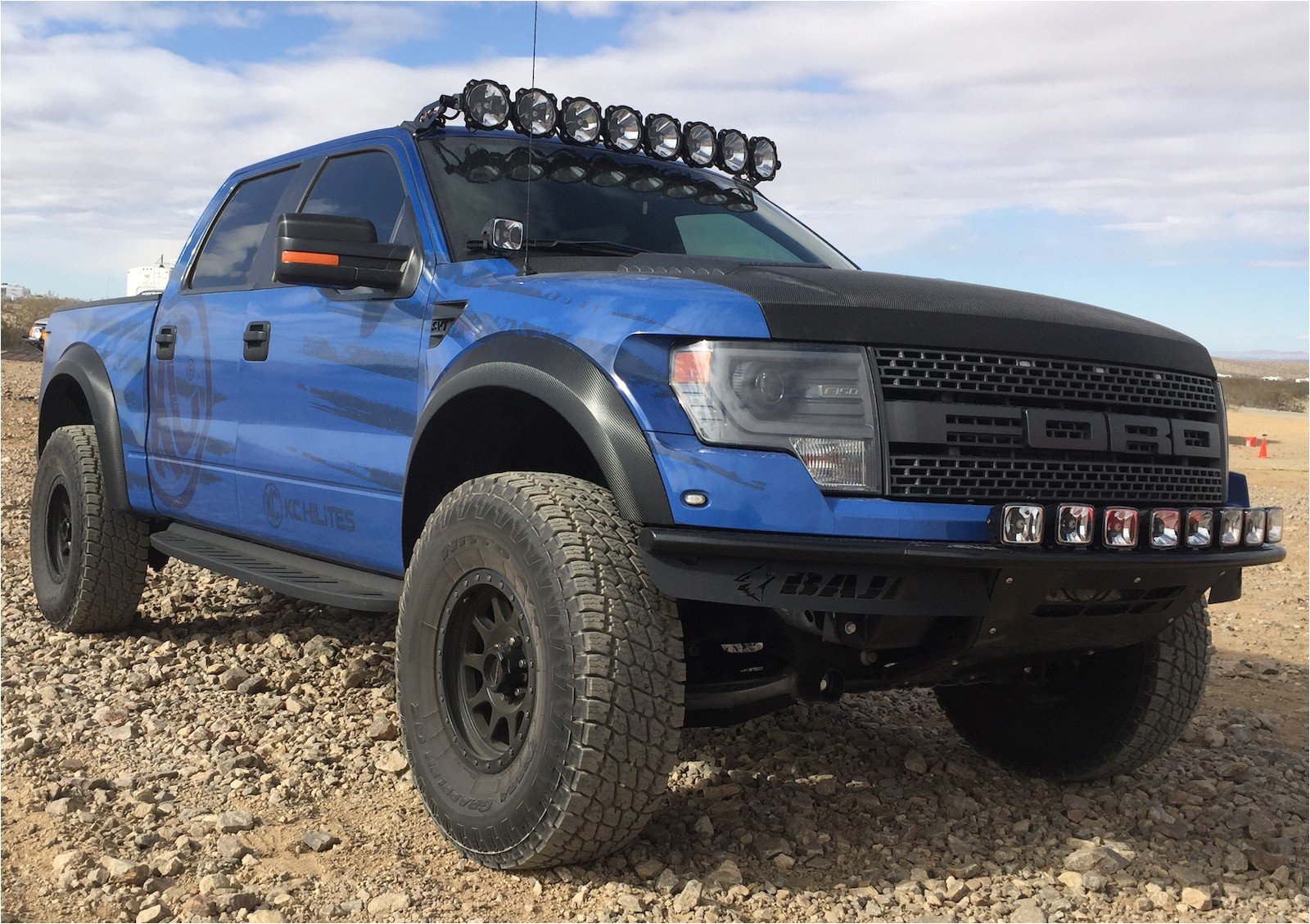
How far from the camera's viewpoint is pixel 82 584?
5395 mm

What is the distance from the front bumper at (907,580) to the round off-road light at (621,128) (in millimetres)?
2021

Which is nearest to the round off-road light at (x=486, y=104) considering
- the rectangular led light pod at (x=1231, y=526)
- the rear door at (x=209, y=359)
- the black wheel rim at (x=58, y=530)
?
the rear door at (x=209, y=359)

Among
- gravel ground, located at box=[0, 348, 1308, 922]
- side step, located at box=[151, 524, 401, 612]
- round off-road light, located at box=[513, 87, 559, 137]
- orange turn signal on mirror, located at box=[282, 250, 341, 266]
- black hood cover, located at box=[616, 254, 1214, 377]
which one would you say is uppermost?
round off-road light, located at box=[513, 87, 559, 137]

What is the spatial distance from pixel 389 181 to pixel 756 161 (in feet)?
4.81

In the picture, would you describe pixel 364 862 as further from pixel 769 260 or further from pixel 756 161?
pixel 756 161

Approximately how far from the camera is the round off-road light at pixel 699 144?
15.1 ft

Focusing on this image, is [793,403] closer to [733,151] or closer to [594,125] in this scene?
[594,125]

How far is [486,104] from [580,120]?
0.34 m

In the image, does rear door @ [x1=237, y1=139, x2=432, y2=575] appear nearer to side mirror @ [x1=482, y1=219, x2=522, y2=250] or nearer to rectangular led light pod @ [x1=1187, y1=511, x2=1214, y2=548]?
side mirror @ [x1=482, y1=219, x2=522, y2=250]

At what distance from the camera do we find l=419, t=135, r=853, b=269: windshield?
396 centimetres

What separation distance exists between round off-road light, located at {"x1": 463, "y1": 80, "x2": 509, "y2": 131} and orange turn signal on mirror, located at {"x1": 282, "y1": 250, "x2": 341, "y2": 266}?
79 cm

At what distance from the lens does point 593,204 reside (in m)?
4.13

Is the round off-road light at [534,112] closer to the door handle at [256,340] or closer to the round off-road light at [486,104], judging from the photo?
the round off-road light at [486,104]

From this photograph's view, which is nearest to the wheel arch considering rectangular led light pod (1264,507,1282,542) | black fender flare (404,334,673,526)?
black fender flare (404,334,673,526)
